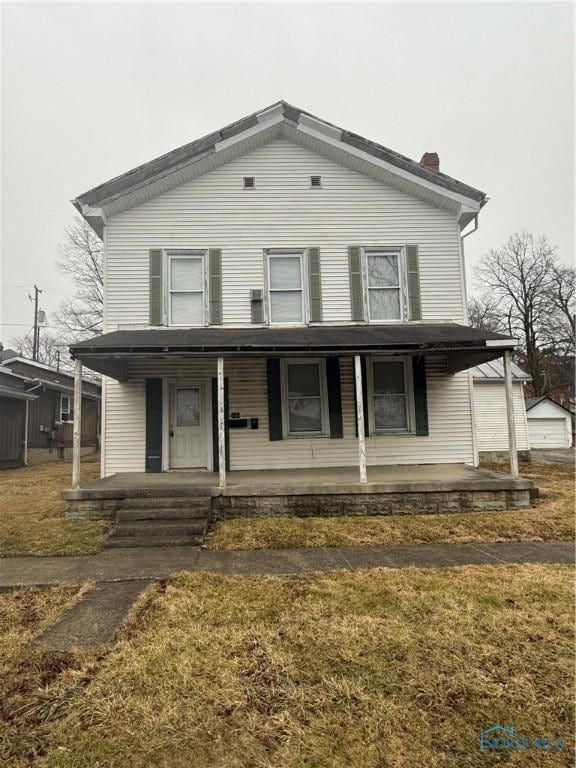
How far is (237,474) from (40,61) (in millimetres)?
12601

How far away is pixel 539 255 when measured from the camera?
3086 cm

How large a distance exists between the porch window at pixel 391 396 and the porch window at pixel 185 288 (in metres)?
3.98

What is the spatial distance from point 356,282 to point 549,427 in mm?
18705

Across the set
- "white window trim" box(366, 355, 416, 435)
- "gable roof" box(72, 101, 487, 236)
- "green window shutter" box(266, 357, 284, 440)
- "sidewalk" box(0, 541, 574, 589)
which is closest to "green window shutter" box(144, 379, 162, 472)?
"green window shutter" box(266, 357, 284, 440)

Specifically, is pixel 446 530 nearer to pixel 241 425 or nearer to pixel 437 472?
pixel 437 472

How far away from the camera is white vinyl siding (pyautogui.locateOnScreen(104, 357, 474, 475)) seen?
8617 mm

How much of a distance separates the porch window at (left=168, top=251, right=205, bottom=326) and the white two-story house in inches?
1.2

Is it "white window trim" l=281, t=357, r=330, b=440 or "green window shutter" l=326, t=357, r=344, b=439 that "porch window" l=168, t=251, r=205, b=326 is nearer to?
"white window trim" l=281, t=357, r=330, b=440

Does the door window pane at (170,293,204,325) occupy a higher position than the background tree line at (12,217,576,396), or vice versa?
the background tree line at (12,217,576,396)

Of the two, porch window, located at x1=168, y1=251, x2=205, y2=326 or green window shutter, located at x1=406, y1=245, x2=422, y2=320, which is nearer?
porch window, located at x1=168, y1=251, x2=205, y2=326

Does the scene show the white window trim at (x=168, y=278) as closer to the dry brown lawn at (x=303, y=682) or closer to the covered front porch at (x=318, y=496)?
the covered front porch at (x=318, y=496)

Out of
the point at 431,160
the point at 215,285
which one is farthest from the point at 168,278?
the point at 431,160

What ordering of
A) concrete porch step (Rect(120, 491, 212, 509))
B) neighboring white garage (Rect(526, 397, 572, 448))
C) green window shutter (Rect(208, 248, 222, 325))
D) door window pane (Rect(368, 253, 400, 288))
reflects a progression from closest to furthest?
concrete porch step (Rect(120, 491, 212, 509)) → green window shutter (Rect(208, 248, 222, 325)) → door window pane (Rect(368, 253, 400, 288)) → neighboring white garage (Rect(526, 397, 572, 448))

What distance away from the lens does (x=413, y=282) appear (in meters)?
9.02
